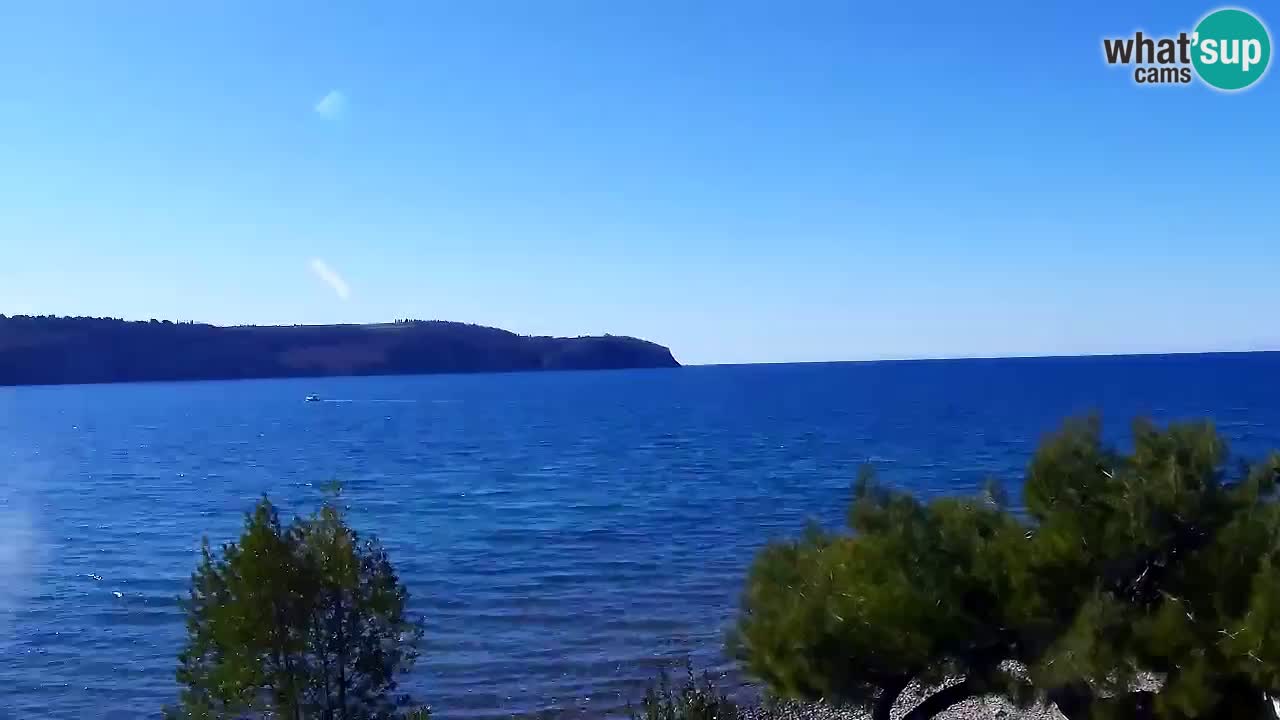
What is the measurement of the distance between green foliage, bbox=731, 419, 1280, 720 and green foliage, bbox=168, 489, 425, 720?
4.48 metres

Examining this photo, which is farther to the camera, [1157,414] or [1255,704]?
[1157,414]

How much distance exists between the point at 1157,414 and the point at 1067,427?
85.7 m

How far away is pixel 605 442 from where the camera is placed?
82500 millimetres

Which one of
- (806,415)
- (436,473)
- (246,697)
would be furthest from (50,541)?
(806,415)

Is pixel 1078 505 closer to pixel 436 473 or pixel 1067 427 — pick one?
pixel 1067 427

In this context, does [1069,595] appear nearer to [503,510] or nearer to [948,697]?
[948,697]

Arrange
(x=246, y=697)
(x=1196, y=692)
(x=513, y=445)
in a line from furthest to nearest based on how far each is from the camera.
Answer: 1. (x=513, y=445)
2. (x=246, y=697)
3. (x=1196, y=692)

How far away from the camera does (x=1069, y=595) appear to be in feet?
26.0

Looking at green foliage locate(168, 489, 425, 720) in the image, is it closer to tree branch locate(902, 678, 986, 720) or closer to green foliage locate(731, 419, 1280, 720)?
green foliage locate(731, 419, 1280, 720)

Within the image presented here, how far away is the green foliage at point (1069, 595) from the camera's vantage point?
730 cm

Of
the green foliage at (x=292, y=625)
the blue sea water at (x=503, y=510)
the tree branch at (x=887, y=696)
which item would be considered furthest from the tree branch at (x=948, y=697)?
the blue sea water at (x=503, y=510)

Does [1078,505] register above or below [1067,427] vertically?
below

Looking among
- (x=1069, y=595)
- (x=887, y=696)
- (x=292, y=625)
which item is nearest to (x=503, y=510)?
(x=292, y=625)

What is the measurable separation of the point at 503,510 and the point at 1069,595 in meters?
40.0
